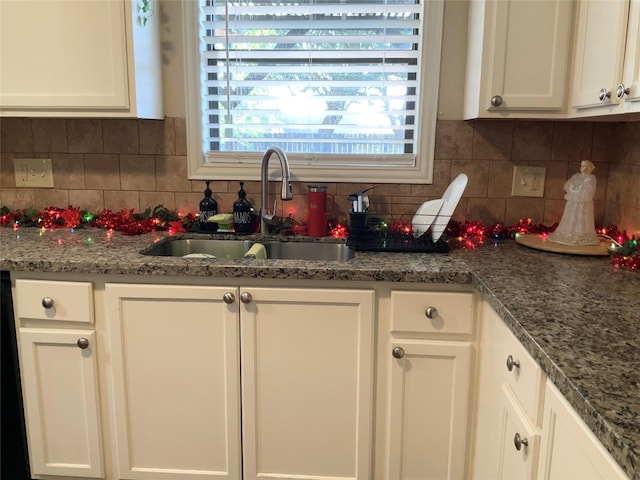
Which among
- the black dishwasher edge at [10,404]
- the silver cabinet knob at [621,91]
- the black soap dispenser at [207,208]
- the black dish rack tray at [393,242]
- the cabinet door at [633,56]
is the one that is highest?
the cabinet door at [633,56]

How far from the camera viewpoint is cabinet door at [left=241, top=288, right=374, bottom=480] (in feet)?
5.32

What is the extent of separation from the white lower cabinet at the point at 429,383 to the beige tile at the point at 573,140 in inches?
36.0

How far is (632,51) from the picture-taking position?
1.40 metres

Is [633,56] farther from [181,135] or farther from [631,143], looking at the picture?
[181,135]

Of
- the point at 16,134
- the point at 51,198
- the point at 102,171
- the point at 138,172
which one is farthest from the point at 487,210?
the point at 16,134

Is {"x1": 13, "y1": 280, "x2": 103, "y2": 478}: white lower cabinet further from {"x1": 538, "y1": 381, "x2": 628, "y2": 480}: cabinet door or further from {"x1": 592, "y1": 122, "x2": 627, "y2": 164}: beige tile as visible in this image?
{"x1": 592, "y1": 122, "x2": 627, "y2": 164}: beige tile

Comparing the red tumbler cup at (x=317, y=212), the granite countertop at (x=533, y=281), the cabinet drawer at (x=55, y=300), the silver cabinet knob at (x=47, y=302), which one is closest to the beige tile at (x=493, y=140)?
the granite countertop at (x=533, y=281)

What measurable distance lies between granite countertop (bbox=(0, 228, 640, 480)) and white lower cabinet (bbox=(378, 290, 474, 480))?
4.2 inches

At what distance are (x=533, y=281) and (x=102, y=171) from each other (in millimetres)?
1786

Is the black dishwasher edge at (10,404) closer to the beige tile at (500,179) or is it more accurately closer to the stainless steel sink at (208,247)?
the stainless steel sink at (208,247)

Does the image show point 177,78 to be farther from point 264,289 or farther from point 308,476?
point 308,476

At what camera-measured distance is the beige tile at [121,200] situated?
226cm

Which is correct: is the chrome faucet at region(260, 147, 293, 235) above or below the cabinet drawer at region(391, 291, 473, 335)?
above

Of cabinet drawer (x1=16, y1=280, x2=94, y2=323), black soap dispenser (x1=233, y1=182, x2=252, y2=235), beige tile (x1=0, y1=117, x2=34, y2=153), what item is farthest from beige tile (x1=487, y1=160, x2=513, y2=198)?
beige tile (x1=0, y1=117, x2=34, y2=153)
